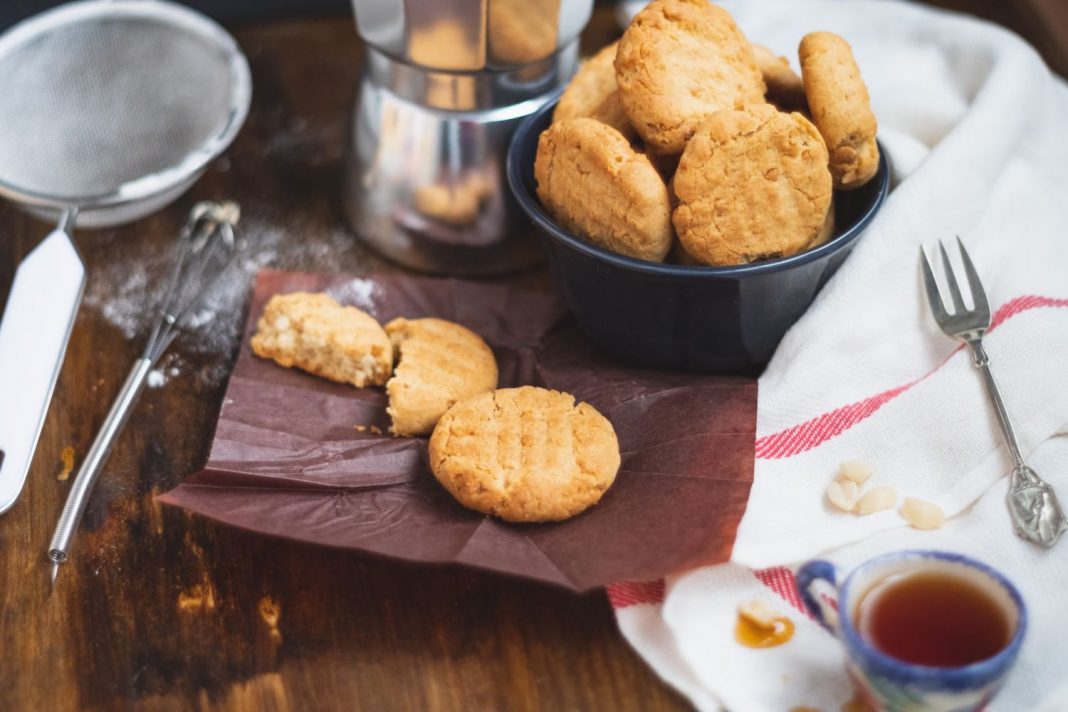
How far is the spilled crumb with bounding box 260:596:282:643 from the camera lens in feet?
2.91

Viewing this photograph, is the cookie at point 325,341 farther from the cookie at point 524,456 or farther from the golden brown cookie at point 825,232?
the golden brown cookie at point 825,232

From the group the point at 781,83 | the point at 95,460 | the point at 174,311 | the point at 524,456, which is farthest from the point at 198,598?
the point at 781,83

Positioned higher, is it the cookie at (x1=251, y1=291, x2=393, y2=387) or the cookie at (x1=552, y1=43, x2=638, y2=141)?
the cookie at (x1=552, y1=43, x2=638, y2=141)

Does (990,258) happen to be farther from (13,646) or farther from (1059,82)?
(13,646)

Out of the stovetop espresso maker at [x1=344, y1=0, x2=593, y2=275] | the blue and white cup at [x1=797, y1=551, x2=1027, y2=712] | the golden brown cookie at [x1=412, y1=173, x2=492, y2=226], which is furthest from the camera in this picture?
the golden brown cookie at [x1=412, y1=173, x2=492, y2=226]

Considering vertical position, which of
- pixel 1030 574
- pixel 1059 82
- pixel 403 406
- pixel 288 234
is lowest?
pixel 288 234

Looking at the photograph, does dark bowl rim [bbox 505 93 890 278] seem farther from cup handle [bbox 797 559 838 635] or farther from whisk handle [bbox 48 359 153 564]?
whisk handle [bbox 48 359 153 564]

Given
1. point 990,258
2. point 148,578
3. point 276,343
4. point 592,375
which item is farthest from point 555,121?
point 148,578

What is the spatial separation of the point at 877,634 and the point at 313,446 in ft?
1.75

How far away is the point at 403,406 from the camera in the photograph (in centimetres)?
103

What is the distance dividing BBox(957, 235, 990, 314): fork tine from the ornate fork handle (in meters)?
0.15

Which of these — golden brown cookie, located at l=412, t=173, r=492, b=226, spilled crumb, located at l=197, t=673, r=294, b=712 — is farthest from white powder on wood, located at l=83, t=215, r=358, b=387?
spilled crumb, located at l=197, t=673, r=294, b=712

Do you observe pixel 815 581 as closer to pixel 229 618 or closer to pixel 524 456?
pixel 524 456

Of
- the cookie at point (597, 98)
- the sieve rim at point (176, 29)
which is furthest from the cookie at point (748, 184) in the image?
the sieve rim at point (176, 29)
